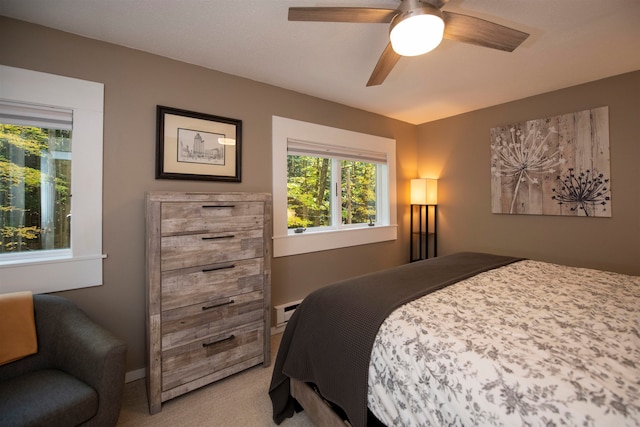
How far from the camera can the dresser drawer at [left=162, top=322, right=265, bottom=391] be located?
5.57 feet

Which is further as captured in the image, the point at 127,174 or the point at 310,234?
the point at 310,234

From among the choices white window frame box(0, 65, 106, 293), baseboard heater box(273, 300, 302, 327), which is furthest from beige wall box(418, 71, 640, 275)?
white window frame box(0, 65, 106, 293)

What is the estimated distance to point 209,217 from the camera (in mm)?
1835

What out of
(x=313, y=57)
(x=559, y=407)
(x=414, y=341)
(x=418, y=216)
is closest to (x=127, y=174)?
(x=313, y=57)

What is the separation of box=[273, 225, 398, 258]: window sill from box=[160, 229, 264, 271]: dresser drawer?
0.59 metres

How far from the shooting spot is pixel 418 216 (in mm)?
3861

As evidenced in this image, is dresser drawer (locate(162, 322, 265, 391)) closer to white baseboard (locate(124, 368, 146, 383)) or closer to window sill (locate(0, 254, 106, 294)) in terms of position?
white baseboard (locate(124, 368, 146, 383))

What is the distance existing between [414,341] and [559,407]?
0.44 metres

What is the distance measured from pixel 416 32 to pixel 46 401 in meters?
2.32

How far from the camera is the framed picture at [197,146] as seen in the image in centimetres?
203

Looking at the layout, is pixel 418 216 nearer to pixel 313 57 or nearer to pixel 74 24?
pixel 313 57

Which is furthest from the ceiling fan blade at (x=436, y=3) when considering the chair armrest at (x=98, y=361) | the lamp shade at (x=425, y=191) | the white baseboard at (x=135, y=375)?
the white baseboard at (x=135, y=375)

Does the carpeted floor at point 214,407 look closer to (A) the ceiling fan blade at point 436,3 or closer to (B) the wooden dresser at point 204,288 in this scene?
(B) the wooden dresser at point 204,288

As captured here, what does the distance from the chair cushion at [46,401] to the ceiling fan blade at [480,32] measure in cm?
244
